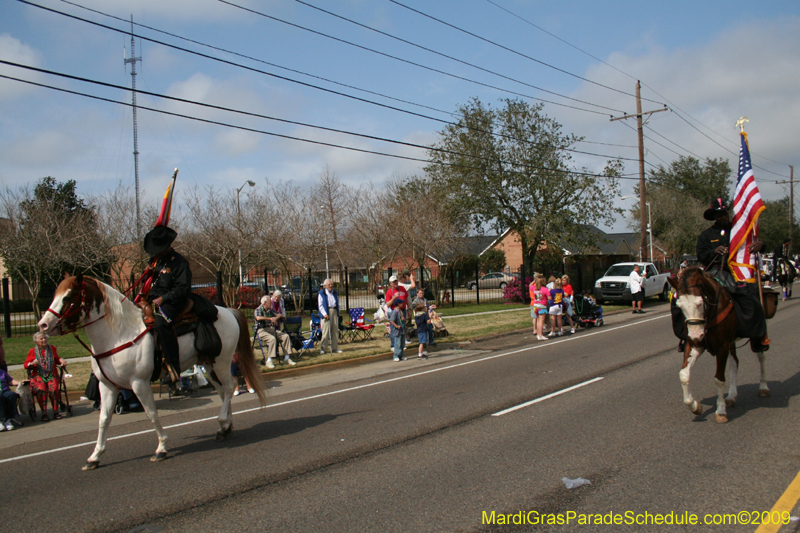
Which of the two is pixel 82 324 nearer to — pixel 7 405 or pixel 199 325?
pixel 199 325

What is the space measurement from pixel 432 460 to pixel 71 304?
3.96m

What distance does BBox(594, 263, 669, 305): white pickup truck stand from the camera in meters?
25.7

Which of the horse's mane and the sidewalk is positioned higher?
the horse's mane

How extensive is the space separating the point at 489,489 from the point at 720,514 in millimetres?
1705

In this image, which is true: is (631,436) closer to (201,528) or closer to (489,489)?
(489,489)

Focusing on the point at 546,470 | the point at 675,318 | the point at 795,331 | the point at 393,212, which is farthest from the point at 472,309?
the point at 546,470

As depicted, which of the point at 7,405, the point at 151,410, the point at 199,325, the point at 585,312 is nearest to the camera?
the point at 151,410

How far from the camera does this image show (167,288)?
640 centimetres

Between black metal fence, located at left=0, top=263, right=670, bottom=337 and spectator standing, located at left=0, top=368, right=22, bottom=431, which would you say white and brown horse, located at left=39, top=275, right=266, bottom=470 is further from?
black metal fence, located at left=0, top=263, right=670, bottom=337

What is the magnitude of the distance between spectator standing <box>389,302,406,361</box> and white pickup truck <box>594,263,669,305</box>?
51.2 feet

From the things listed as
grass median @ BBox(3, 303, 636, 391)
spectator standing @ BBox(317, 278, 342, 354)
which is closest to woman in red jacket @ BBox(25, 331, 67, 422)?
grass median @ BBox(3, 303, 636, 391)

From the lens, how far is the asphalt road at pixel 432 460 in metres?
4.29

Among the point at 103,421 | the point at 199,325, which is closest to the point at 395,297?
the point at 199,325

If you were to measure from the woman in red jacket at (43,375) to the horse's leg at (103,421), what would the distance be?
342cm
